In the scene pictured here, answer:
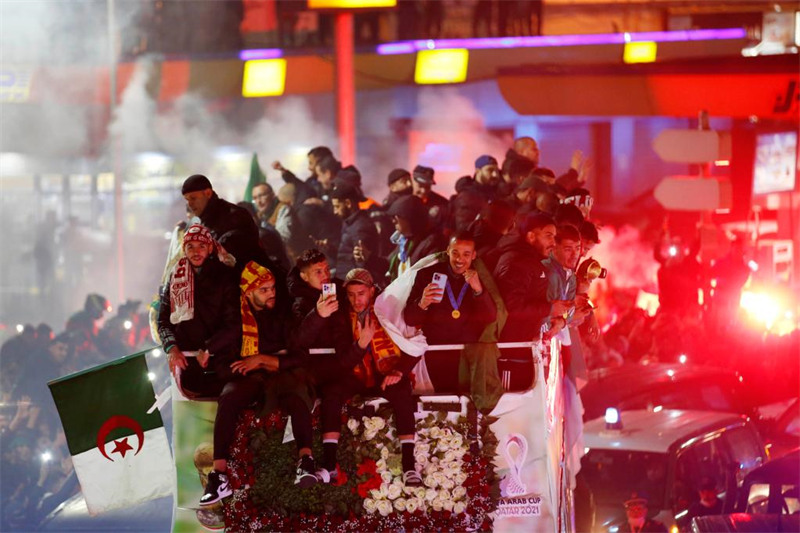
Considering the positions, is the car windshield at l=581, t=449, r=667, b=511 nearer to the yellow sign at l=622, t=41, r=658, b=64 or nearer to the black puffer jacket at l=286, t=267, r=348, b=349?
the black puffer jacket at l=286, t=267, r=348, b=349

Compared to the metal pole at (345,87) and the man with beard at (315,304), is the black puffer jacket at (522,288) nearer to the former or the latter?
the man with beard at (315,304)

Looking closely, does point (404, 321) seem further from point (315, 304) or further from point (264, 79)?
point (264, 79)

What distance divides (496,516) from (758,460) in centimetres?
464

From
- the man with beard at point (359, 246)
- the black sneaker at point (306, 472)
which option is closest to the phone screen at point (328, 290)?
the black sneaker at point (306, 472)

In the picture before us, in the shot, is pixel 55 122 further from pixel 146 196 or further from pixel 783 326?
pixel 783 326

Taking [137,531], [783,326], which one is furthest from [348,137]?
[137,531]

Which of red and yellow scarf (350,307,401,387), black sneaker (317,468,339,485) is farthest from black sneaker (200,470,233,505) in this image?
red and yellow scarf (350,307,401,387)

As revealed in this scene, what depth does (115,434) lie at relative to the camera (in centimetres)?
729

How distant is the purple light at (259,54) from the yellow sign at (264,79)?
78mm

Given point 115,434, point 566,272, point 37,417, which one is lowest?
point 37,417

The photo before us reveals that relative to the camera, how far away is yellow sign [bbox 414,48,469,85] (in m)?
21.8

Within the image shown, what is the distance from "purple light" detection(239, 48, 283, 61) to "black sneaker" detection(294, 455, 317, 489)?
16315 mm

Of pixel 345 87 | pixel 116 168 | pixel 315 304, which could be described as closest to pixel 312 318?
pixel 315 304

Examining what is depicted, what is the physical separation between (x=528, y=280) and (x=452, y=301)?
20.7 inches
